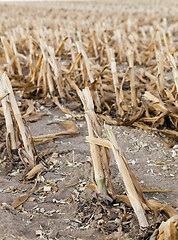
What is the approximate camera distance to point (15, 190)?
1.84 m

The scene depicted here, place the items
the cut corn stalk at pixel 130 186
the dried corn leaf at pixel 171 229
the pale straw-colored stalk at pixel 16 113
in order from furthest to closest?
the pale straw-colored stalk at pixel 16 113
the cut corn stalk at pixel 130 186
the dried corn leaf at pixel 171 229

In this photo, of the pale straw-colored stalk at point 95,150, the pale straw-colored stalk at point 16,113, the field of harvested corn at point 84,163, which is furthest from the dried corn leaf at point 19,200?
the pale straw-colored stalk at point 95,150

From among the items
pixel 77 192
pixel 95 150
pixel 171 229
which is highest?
pixel 95 150

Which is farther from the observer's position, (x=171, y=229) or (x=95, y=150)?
(x=95, y=150)

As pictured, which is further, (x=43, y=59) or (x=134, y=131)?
(x=43, y=59)

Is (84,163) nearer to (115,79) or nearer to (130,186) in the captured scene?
(130,186)

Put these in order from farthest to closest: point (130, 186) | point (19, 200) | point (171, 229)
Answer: point (19, 200) → point (130, 186) → point (171, 229)

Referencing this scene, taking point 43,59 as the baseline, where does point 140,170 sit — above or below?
below

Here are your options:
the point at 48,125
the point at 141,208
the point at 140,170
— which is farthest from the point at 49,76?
the point at 141,208

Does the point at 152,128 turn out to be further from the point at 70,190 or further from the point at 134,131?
the point at 70,190

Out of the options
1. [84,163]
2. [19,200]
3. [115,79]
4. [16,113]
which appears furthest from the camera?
[115,79]

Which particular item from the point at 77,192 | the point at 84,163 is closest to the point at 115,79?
the point at 84,163

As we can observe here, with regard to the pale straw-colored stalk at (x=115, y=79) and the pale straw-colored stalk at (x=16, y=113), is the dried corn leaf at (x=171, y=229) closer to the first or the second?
the pale straw-colored stalk at (x=16, y=113)

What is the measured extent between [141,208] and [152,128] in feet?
3.88
